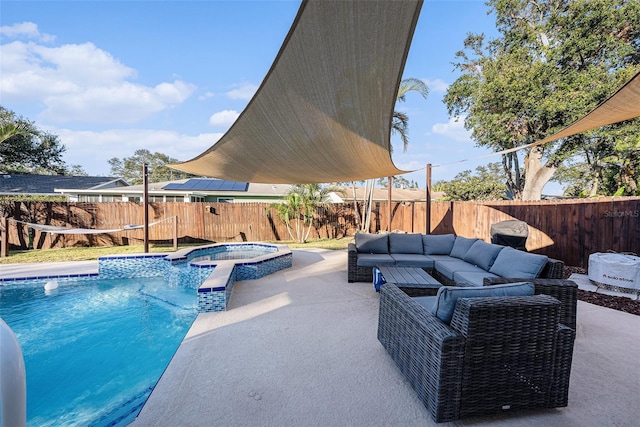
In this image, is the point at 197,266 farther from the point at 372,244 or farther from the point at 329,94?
the point at 329,94

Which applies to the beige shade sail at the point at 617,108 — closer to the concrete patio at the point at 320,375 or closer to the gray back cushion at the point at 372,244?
the concrete patio at the point at 320,375

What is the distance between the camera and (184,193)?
40.1ft

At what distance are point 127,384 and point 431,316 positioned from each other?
2.67 metres

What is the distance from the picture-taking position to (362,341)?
285 cm

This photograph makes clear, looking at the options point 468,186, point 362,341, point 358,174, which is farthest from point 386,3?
point 468,186

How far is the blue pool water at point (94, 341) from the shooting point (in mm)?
2277

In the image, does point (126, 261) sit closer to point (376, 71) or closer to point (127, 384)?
point (127, 384)

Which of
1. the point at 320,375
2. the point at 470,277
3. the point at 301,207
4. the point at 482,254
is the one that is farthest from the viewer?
the point at 301,207

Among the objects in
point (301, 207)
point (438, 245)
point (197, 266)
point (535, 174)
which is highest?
point (535, 174)

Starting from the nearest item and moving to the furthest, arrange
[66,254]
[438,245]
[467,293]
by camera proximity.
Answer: [467,293]
[438,245]
[66,254]

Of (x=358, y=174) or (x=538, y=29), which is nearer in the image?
(x=358, y=174)

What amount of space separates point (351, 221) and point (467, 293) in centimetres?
1032

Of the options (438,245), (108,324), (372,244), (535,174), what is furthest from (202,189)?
(535,174)

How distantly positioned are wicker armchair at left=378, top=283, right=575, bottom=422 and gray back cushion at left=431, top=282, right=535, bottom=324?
0.10 metres
